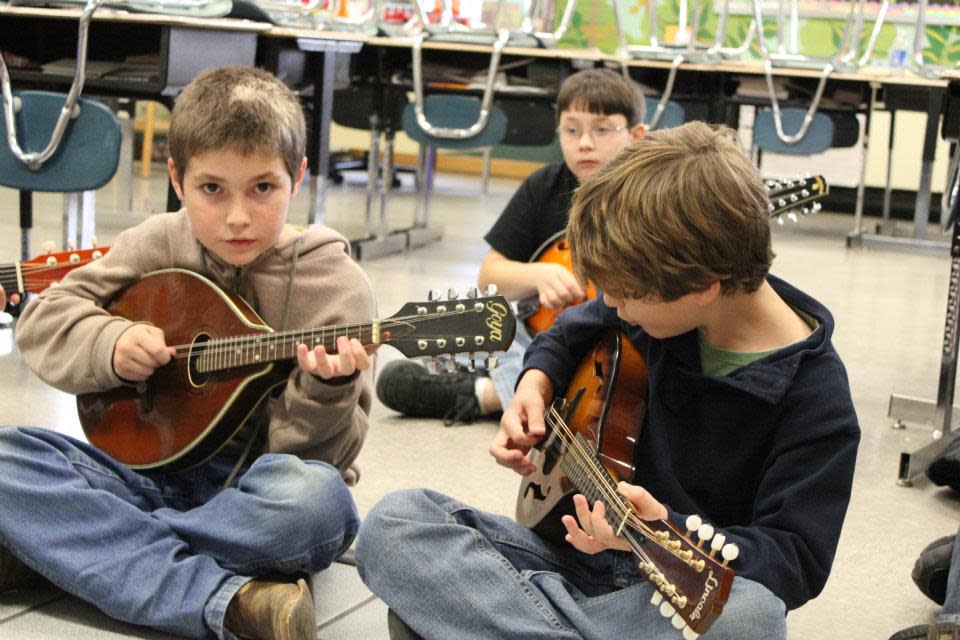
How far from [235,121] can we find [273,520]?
609 mm

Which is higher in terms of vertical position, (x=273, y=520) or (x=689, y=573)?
(x=689, y=573)

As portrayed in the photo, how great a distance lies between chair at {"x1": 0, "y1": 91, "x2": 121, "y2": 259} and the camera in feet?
11.3

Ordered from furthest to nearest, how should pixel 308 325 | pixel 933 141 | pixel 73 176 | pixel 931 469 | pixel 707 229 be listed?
1. pixel 933 141
2. pixel 73 176
3. pixel 931 469
4. pixel 308 325
5. pixel 707 229

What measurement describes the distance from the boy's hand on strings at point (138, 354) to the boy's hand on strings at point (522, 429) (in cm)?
56

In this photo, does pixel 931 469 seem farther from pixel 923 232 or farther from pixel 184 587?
pixel 923 232

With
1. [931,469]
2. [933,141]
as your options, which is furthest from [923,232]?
[931,469]

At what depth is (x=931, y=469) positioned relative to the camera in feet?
8.31

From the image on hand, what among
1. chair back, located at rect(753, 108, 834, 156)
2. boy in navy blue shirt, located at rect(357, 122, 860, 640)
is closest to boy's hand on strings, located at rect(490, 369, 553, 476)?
boy in navy blue shirt, located at rect(357, 122, 860, 640)

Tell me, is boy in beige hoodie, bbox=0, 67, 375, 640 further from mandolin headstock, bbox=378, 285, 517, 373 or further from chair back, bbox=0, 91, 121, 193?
chair back, bbox=0, 91, 121, 193

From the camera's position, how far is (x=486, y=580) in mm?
1592

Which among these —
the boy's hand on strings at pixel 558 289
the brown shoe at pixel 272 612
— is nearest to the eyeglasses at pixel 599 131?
the boy's hand on strings at pixel 558 289

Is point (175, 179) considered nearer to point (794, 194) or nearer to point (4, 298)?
point (4, 298)

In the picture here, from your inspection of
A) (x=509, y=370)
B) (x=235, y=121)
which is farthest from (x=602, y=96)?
(x=235, y=121)

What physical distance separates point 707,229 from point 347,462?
816 mm
